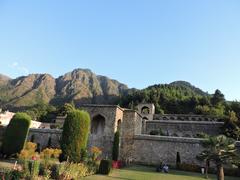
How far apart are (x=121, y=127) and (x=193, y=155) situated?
8918 mm

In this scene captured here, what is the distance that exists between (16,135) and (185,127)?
25.0 metres

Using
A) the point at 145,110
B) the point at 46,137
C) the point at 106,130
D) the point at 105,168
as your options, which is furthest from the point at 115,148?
the point at 145,110

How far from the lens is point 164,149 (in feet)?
88.0

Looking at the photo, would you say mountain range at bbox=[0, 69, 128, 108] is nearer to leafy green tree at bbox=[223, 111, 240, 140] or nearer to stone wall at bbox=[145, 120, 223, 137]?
stone wall at bbox=[145, 120, 223, 137]

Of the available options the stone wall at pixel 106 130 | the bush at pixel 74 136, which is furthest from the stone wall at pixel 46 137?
the bush at pixel 74 136

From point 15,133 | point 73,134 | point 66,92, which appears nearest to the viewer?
point 73,134

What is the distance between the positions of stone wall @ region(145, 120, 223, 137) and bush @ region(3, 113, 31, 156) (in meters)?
20.8

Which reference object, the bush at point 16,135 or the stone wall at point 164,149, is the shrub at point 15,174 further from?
the stone wall at point 164,149

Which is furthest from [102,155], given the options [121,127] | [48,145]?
[48,145]

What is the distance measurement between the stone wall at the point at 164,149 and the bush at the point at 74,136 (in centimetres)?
910

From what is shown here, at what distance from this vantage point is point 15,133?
24.0 m

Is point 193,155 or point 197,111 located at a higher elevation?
point 197,111

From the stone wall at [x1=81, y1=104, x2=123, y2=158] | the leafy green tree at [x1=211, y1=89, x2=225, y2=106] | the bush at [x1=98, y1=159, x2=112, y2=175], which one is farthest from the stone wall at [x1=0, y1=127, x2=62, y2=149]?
the leafy green tree at [x1=211, y1=89, x2=225, y2=106]

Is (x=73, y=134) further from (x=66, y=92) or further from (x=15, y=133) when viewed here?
(x=66, y=92)
